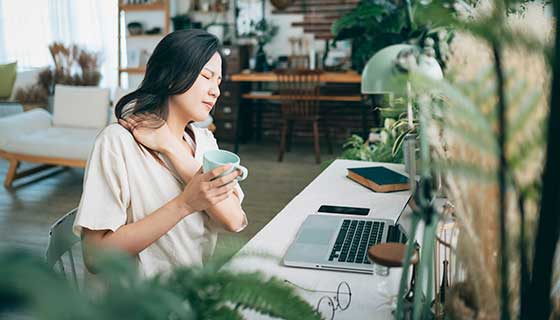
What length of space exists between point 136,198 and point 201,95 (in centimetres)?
30

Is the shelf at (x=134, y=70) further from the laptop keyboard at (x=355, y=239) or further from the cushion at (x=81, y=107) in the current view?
the laptop keyboard at (x=355, y=239)

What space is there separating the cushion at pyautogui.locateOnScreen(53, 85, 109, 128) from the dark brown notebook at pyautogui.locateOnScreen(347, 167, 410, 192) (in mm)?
3385

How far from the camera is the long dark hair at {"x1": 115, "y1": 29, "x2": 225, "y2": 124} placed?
1.48m

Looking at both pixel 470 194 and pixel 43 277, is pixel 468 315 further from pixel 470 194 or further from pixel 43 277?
pixel 43 277

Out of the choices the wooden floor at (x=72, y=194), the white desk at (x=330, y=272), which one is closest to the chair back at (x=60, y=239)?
the white desk at (x=330, y=272)

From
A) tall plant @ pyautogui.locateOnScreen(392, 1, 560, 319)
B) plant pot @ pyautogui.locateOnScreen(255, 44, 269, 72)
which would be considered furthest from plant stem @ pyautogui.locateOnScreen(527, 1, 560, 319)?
plant pot @ pyautogui.locateOnScreen(255, 44, 269, 72)

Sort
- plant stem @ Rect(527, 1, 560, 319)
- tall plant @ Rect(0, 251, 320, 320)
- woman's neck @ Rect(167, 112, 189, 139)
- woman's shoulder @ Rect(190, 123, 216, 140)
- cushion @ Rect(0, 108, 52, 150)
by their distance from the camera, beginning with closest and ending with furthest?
tall plant @ Rect(0, 251, 320, 320), plant stem @ Rect(527, 1, 560, 319), woman's neck @ Rect(167, 112, 189, 139), woman's shoulder @ Rect(190, 123, 216, 140), cushion @ Rect(0, 108, 52, 150)

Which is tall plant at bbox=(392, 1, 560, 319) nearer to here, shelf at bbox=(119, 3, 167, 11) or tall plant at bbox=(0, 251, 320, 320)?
tall plant at bbox=(0, 251, 320, 320)

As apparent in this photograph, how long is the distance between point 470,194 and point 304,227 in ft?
3.48

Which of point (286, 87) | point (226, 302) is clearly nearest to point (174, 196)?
point (226, 302)

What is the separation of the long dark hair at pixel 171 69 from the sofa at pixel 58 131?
3294mm

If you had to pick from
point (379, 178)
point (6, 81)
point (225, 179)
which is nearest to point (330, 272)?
point (225, 179)

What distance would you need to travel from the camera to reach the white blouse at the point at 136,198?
4.64ft

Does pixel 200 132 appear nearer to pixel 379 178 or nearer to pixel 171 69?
pixel 171 69
